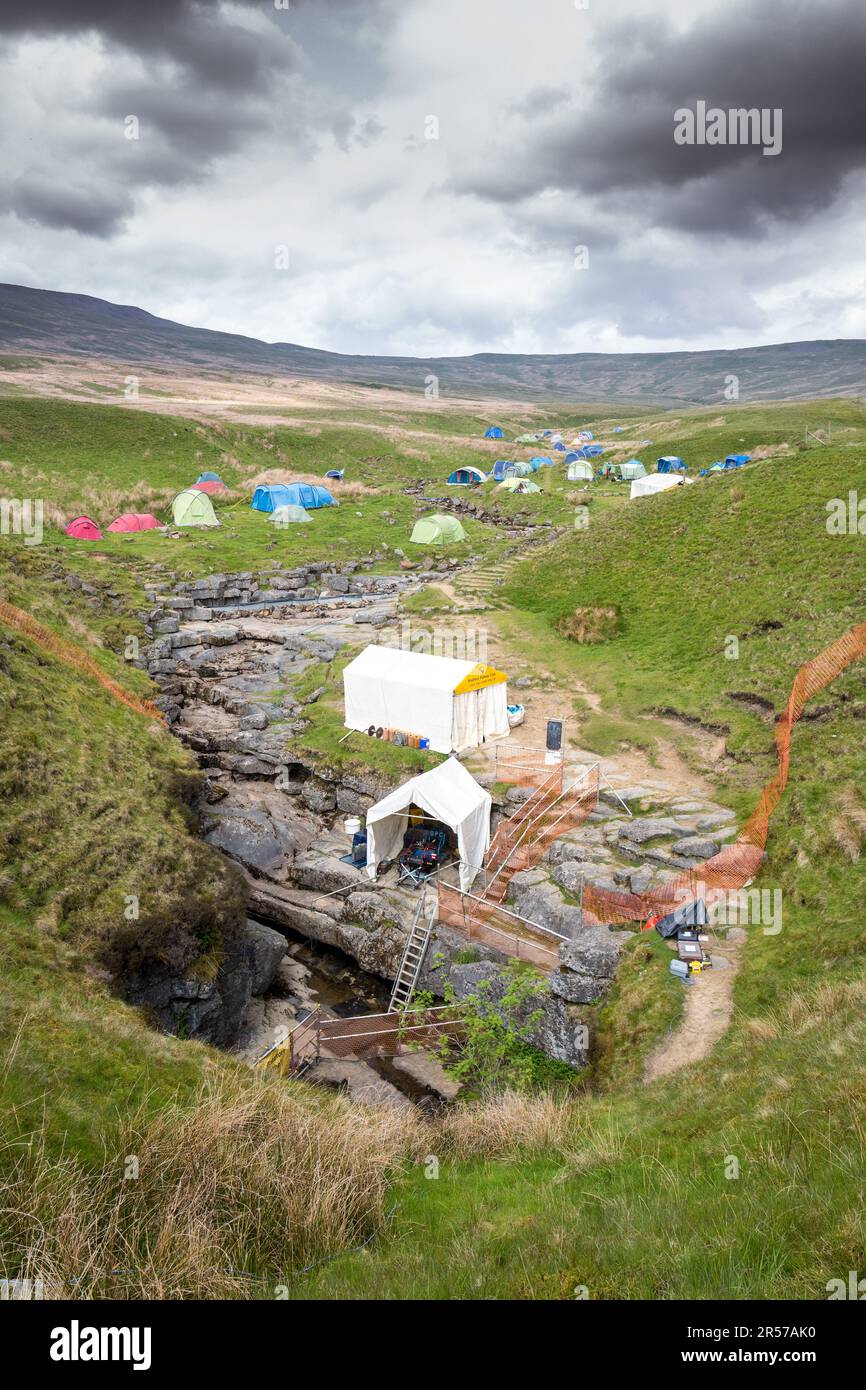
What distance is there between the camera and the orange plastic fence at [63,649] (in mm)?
23622

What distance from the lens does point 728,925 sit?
15.9 m

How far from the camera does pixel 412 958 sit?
717 inches

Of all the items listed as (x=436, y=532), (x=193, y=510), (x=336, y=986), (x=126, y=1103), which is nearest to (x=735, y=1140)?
(x=126, y=1103)

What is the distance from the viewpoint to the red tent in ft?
178

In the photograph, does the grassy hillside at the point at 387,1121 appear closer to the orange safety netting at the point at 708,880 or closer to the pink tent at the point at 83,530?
the orange safety netting at the point at 708,880

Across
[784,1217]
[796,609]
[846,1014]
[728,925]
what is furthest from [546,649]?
[784,1217]

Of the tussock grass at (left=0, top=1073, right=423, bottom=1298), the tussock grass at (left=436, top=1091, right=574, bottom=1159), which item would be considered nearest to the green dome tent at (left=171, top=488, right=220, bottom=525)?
the tussock grass at (left=436, top=1091, right=574, bottom=1159)

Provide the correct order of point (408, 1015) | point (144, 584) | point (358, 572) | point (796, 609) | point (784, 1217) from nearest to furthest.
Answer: point (784, 1217), point (408, 1015), point (796, 609), point (144, 584), point (358, 572)

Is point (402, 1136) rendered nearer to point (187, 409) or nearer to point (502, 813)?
point (502, 813)

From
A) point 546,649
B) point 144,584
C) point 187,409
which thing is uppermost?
point 187,409

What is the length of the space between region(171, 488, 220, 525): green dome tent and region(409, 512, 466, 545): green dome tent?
52.7 ft

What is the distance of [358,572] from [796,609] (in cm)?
A: 3021

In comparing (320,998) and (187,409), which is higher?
(187,409)

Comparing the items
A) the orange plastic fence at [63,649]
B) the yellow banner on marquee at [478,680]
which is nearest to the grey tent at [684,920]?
the yellow banner on marquee at [478,680]
